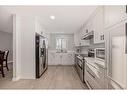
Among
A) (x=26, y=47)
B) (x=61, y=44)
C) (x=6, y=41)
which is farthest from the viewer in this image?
(x=61, y=44)

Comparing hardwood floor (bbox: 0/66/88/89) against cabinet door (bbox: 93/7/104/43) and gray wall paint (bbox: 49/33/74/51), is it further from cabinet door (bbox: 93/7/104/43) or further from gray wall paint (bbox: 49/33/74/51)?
gray wall paint (bbox: 49/33/74/51)

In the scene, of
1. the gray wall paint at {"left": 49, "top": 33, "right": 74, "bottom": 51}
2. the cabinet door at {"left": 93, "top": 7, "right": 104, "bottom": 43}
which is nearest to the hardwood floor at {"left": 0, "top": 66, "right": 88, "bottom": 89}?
the cabinet door at {"left": 93, "top": 7, "right": 104, "bottom": 43}

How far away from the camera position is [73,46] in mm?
8328

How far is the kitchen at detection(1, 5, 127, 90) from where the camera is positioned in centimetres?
153

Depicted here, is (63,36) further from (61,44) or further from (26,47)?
(26,47)

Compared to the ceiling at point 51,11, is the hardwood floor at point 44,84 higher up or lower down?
lower down

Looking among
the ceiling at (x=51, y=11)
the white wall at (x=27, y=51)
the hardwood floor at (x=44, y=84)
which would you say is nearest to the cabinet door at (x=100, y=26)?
the ceiling at (x=51, y=11)

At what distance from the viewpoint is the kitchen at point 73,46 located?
1.53 metres

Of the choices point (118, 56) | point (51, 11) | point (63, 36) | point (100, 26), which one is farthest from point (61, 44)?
point (118, 56)

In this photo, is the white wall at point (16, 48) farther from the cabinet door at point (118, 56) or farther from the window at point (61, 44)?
the window at point (61, 44)

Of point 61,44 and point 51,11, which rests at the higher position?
point 51,11

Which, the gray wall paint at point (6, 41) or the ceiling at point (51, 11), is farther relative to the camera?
the gray wall paint at point (6, 41)

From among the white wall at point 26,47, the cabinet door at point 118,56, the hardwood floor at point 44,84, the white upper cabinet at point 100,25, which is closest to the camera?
the cabinet door at point 118,56
